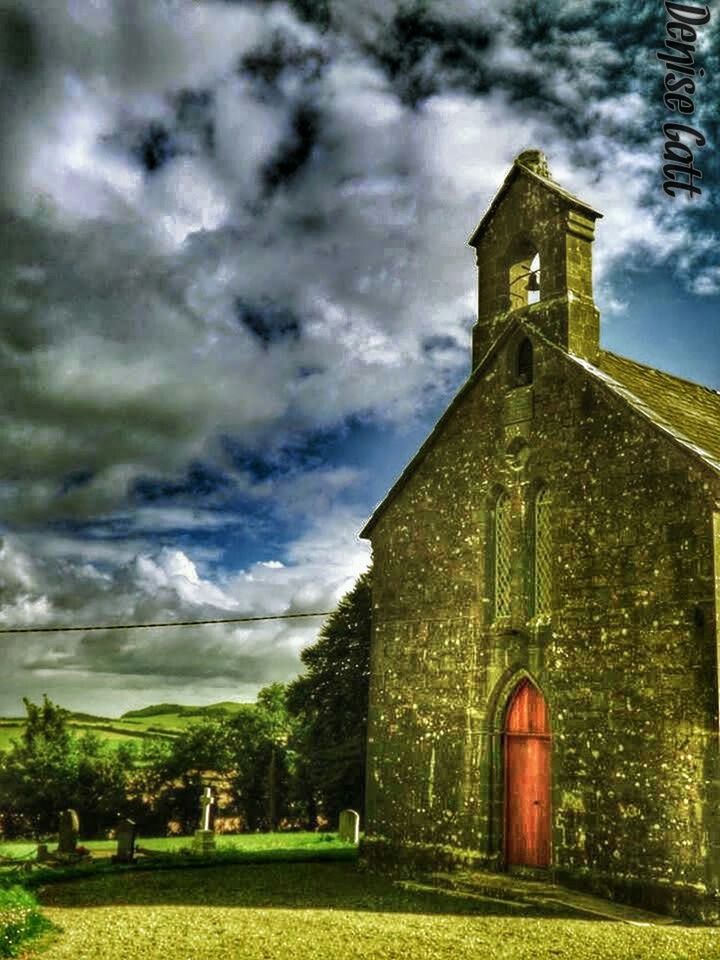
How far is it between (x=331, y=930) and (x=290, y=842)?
15.1m

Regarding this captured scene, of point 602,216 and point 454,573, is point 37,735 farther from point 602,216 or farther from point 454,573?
point 602,216

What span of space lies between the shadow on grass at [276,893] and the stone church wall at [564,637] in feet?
4.53

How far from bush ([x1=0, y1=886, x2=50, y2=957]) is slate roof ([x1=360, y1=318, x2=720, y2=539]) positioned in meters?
10.2

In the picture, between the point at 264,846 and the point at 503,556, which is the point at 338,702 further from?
the point at 503,556

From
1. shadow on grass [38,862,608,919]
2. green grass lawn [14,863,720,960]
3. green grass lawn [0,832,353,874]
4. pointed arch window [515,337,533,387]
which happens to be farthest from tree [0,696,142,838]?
pointed arch window [515,337,533,387]

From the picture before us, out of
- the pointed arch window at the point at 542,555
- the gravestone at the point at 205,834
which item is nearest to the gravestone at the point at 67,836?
the gravestone at the point at 205,834

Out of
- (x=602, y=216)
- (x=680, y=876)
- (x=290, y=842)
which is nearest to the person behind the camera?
(x=680, y=876)

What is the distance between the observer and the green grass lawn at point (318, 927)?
11.2 meters

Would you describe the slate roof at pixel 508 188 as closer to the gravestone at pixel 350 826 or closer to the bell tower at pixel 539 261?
the bell tower at pixel 539 261

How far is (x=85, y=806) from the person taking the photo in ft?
152

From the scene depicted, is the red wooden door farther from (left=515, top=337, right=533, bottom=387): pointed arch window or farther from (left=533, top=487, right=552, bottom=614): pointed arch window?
(left=515, top=337, right=533, bottom=387): pointed arch window

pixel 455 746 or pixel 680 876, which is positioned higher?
pixel 455 746

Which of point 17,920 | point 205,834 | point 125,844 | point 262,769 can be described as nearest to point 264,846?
point 205,834

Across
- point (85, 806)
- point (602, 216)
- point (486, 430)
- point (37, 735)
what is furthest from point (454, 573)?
point (37, 735)
